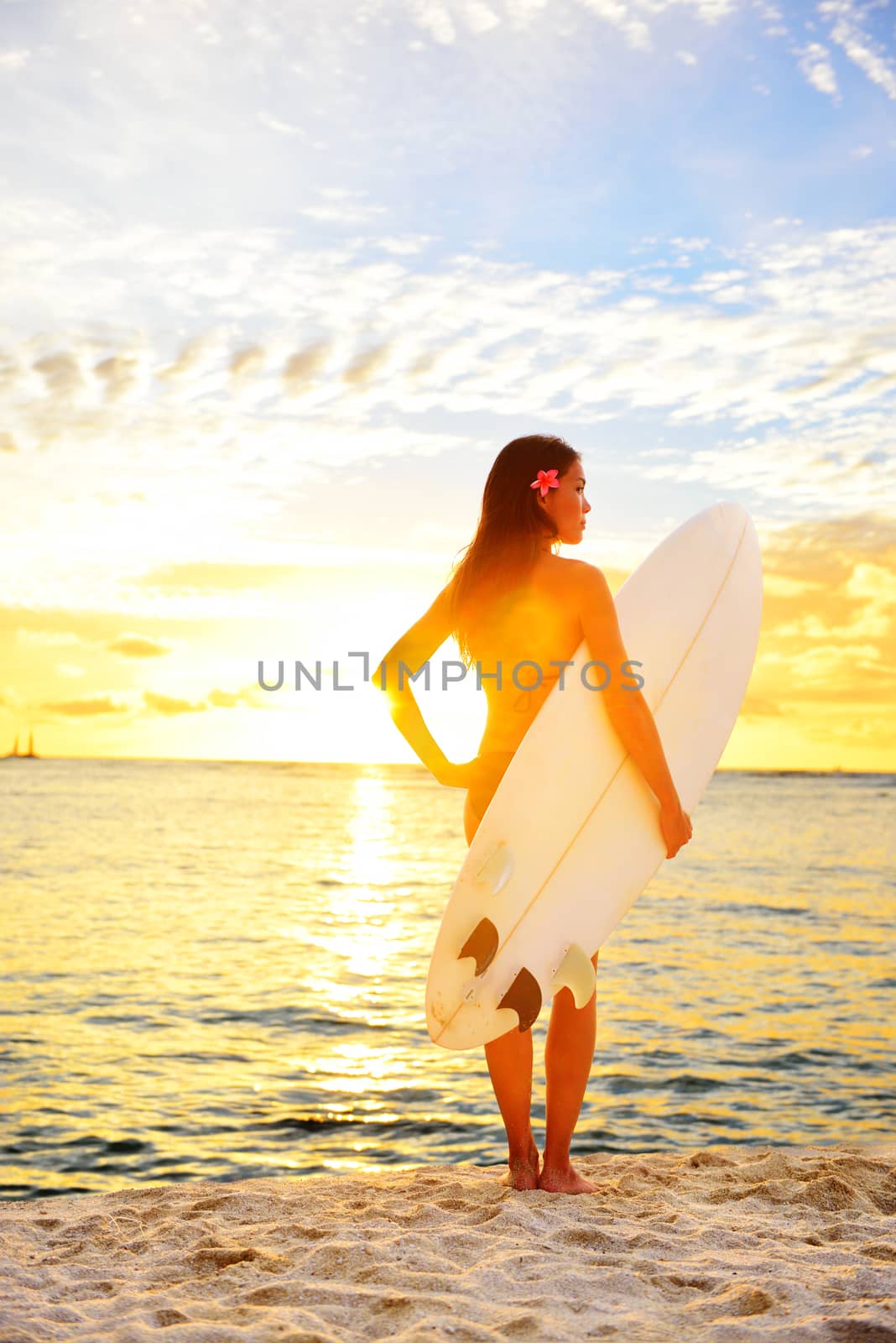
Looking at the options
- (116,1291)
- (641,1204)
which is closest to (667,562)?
(641,1204)

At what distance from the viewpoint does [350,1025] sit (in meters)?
6.94

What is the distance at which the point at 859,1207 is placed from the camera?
2.98 metres

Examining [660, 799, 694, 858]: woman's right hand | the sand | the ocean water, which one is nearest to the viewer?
→ the sand

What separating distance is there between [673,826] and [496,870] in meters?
0.50

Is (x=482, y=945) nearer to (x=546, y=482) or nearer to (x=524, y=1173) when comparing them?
(x=524, y=1173)

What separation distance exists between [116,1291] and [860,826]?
2649cm

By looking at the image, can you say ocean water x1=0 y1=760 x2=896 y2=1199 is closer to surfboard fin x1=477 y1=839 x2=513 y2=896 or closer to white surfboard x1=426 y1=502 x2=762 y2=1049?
white surfboard x1=426 y1=502 x2=762 y2=1049

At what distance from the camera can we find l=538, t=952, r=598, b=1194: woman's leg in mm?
2957

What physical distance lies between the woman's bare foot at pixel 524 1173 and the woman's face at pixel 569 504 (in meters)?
1.68

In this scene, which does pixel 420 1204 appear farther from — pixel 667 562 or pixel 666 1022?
pixel 666 1022

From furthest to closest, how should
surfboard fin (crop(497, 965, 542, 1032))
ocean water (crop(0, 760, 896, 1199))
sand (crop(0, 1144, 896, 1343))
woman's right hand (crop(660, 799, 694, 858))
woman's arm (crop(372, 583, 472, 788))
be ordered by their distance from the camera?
ocean water (crop(0, 760, 896, 1199)) < woman's arm (crop(372, 583, 472, 788)) < woman's right hand (crop(660, 799, 694, 858)) < surfboard fin (crop(497, 965, 542, 1032)) < sand (crop(0, 1144, 896, 1343))

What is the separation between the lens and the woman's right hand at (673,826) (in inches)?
117

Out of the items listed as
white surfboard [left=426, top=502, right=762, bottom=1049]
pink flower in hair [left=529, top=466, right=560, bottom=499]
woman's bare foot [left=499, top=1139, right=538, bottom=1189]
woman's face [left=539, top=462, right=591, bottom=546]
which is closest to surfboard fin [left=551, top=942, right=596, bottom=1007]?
white surfboard [left=426, top=502, right=762, bottom=1049]

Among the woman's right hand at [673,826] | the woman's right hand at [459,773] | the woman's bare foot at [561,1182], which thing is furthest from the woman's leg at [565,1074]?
the woman's right hand at [459,773]
